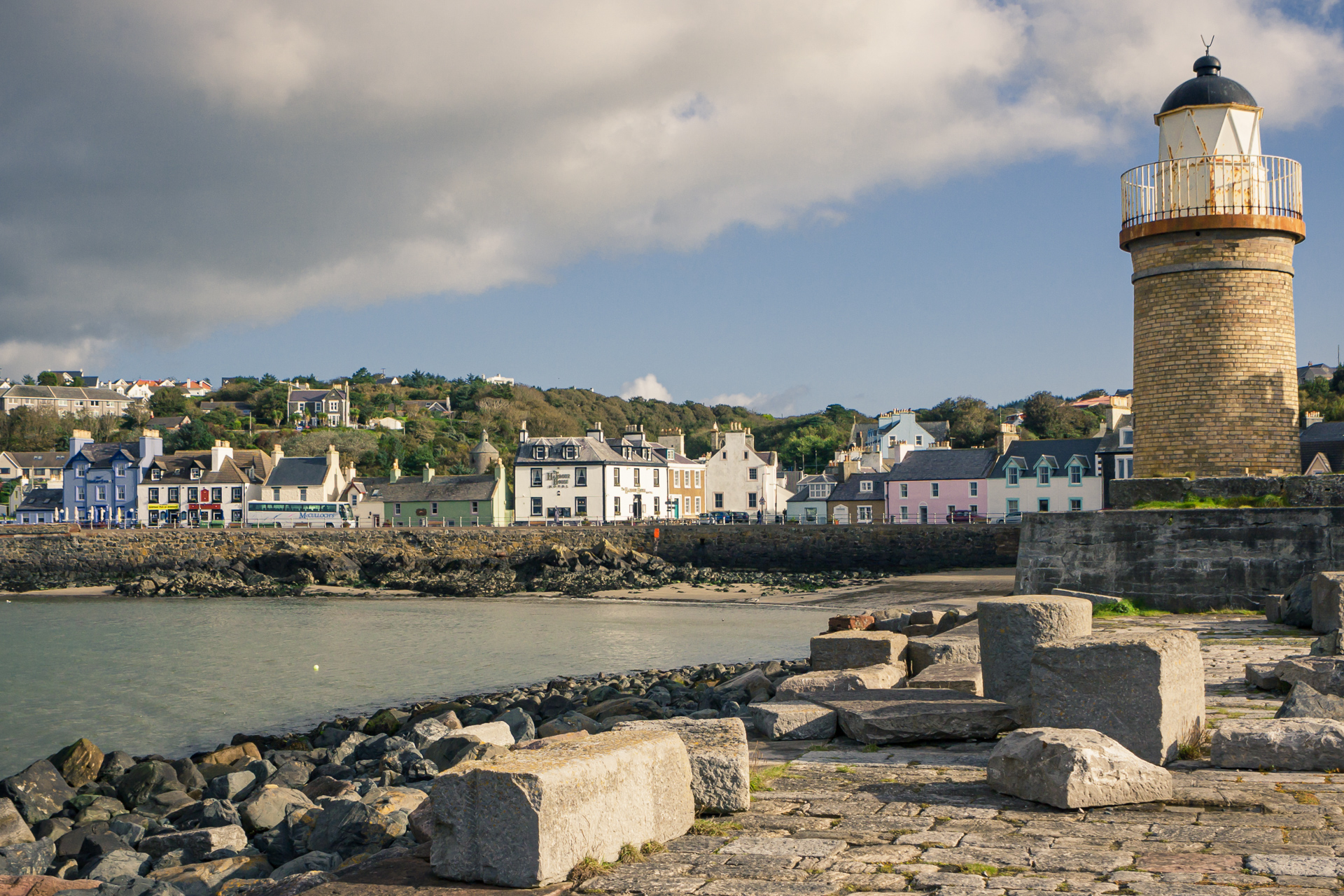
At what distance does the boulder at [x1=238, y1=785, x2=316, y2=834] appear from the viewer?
8703 millimetres

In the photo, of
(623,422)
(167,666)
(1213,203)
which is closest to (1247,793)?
(1213,203)

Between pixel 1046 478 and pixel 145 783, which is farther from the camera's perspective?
pixel 1046 478

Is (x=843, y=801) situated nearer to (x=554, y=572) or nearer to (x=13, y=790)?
(x=13, y=790)

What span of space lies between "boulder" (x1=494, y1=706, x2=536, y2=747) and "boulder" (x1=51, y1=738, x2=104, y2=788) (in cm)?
476

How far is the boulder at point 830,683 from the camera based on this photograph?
8898 millimetres

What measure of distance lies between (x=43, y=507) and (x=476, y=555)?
136 ft

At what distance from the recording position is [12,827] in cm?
928

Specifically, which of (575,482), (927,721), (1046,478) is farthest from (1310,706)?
(575,482)

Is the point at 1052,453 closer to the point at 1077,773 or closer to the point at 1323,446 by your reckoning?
the point at 1323,446

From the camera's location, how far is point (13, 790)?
10.5 metres

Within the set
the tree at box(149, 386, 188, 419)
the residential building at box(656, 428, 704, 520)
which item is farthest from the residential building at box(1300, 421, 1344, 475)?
the tree at box(149, 386, 188, 419)

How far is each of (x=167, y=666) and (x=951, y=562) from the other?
3265 centimetres

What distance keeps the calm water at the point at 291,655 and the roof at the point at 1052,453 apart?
26.3m

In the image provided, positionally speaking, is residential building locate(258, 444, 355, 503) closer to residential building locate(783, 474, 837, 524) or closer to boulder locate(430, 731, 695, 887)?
residential building locate(783, 474, 837, 524)
